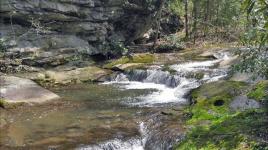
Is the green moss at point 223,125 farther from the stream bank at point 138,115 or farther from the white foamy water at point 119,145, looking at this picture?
the white foamy water at point 119,145

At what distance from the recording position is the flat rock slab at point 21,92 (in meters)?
22.4

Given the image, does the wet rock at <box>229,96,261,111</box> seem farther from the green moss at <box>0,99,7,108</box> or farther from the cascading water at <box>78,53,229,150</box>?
the green moss at <box>0,99,7,108</box>

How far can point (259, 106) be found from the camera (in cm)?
1502

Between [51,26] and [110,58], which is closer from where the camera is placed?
[51,26]

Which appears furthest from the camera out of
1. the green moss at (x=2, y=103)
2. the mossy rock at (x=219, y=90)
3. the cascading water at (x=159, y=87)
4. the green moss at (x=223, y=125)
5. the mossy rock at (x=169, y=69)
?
the mossy rock at (x=169, y=69)

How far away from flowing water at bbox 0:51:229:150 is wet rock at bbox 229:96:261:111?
2.13 meters

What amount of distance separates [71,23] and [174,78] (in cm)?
1142

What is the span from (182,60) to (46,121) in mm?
15962

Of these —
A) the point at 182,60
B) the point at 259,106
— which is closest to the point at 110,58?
the point at 182,60

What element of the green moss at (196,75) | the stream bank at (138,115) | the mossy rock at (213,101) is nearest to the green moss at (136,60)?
the stream bank at (138,115)

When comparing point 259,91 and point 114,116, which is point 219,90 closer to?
point 259,91

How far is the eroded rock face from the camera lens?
3153cm

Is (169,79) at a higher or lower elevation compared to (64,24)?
lower

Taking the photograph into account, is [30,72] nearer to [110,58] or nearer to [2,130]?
[110,58]
